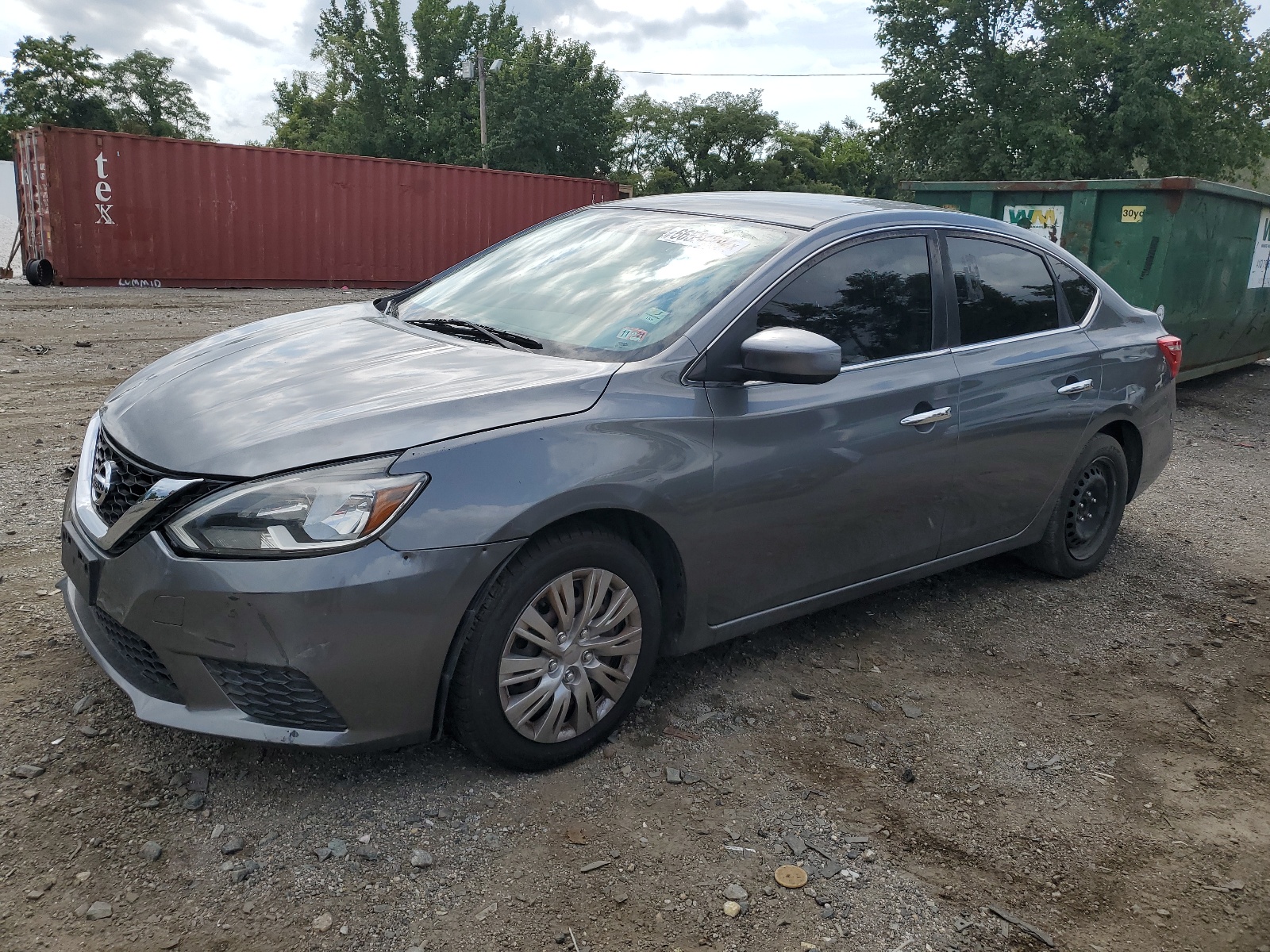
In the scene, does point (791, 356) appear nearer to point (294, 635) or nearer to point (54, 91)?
point (294, 635)

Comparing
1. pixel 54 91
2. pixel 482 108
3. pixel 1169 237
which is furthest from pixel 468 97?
pixel 1169 237

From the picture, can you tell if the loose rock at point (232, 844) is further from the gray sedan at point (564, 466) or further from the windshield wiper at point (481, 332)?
the windshield wiper at point (481, 332)

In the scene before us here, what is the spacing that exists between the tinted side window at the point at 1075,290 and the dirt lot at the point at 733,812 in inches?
55.1

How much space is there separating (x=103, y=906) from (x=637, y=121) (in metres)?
70.1

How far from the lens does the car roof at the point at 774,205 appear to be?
12.0 ft

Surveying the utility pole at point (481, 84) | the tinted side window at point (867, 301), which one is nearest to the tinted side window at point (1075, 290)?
the tinted side window at point (867, 301)

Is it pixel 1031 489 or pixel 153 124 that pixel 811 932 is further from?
pixel 153 124

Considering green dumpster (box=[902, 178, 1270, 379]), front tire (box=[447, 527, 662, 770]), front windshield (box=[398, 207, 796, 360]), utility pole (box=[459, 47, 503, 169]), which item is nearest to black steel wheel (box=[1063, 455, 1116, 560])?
front windshield (box=[398, 207, 796, 360])

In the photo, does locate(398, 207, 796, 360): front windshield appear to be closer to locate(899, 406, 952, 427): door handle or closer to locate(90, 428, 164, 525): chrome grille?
locate(899, 406, 952, 427): door handle

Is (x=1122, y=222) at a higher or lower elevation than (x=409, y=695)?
higher

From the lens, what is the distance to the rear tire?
182 inches

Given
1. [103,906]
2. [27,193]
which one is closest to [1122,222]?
[103,906]

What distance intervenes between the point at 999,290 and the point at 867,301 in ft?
2.77

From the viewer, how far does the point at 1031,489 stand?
4320mm
